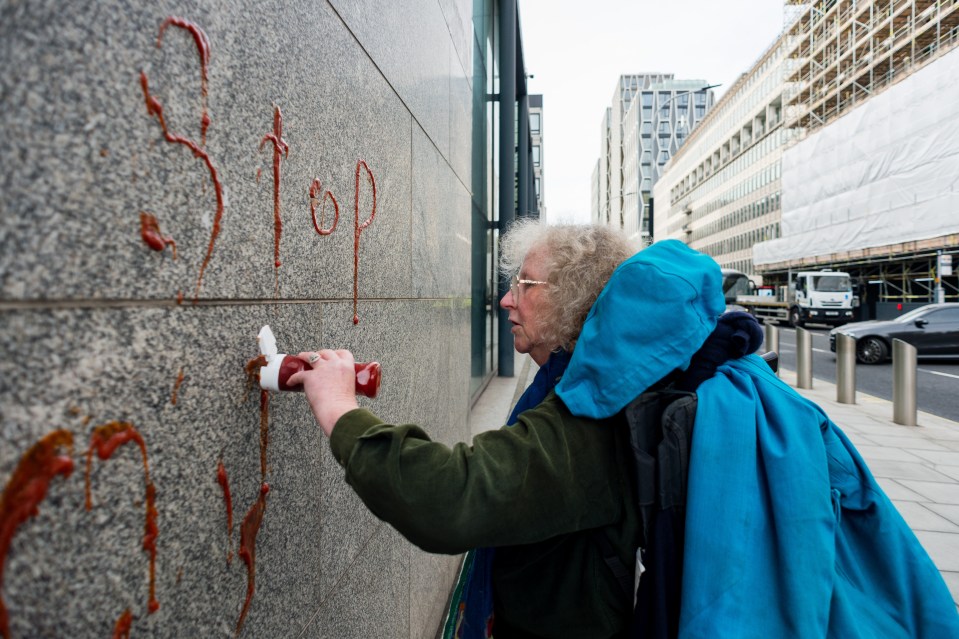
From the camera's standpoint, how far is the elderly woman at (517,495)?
3.69 feet

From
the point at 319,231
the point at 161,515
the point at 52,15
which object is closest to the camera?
the point at 52,15

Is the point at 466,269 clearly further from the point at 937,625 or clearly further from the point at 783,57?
the point at 783,57

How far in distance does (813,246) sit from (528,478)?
126 feet

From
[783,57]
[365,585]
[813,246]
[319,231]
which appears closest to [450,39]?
[319,231]

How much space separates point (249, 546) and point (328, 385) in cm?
38

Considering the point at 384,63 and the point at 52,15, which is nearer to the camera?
the point at 52,15

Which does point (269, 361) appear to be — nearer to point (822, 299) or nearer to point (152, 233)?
point (152, 233)

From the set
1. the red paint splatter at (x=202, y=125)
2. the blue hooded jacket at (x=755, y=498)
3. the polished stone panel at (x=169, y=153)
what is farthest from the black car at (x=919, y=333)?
the red paint splatter at (x=202, y=125)

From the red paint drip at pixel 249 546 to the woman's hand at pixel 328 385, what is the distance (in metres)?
0.24

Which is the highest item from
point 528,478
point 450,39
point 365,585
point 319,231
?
point 450,39

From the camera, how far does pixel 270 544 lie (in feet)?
4.41

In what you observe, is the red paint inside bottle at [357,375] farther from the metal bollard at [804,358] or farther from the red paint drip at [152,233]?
the metal bollard at [804,358]

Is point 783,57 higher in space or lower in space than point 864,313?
higher

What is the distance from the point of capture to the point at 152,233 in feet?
3.03
